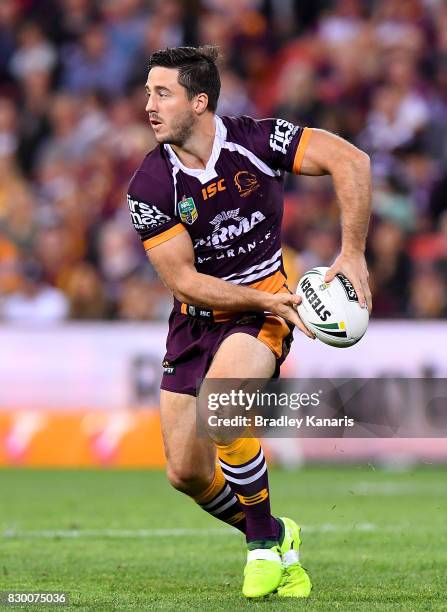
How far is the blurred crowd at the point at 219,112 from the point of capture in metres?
14.4

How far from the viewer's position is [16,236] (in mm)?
15812

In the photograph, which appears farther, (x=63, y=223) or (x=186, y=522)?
(x=63, y=223)

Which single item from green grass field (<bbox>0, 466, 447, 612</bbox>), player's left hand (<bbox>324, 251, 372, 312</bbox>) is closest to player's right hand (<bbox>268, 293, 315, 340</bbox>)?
player's left hand (<bbox>324, 251, 372, 312</bbox>)

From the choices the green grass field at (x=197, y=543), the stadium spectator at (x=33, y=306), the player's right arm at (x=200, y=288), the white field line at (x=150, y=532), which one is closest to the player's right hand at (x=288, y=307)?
the player's right arm at (x=200, y=288)

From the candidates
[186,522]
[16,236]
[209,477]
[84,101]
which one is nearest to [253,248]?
[209,477]

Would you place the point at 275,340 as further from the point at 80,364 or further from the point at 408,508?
the point at 80,364

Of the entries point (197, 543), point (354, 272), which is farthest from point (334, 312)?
point (197, 543)

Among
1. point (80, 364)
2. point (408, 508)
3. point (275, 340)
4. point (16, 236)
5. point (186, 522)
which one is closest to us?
point (275, 340)

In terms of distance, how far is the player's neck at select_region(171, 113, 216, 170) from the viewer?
6113 mm

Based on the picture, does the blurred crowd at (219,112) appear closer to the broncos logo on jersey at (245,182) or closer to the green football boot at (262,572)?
the broncos logo on jersey at (245,182)

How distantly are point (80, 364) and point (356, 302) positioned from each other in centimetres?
860

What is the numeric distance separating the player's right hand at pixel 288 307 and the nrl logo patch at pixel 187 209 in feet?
1.79

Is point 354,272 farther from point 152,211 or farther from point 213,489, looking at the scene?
point 213,489
